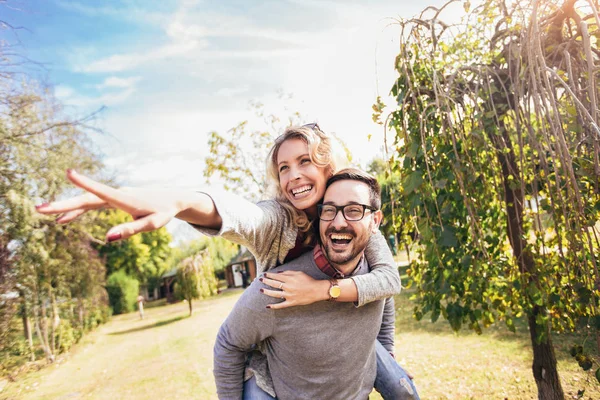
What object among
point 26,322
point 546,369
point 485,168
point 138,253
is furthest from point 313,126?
point 138,253

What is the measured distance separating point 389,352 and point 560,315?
1367 millimetres

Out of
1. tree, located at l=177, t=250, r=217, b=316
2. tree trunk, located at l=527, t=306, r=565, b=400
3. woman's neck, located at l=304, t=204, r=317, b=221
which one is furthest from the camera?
tree, located at l=177, t=250, r=217, b=316

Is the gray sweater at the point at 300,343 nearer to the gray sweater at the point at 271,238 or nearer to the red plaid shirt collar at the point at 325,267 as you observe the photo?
the red plaid shirt collar at the point at 325,267

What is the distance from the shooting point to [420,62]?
301 cm

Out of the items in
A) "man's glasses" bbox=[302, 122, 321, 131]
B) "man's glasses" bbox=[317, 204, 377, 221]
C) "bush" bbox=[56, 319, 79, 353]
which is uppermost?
"man's glasses" bbox=[302, 122, 321, 131]

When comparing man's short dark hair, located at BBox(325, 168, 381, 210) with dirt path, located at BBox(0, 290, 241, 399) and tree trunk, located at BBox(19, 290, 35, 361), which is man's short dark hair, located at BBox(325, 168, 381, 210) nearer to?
dirt path, located at BBox(0, 290, 241, 399)

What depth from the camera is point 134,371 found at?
10.1 m

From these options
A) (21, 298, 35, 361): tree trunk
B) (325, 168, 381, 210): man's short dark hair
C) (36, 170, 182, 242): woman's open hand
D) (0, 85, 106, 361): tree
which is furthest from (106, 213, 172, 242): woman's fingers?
(21, 298, 35, 361): tree trunk

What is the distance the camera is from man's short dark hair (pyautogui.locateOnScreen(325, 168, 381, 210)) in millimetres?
1885

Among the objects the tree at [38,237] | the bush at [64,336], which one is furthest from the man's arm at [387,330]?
the bush at [64,336]

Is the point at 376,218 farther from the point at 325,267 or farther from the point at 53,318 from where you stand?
the point at 53,318

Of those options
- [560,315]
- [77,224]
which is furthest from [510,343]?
[77,224]

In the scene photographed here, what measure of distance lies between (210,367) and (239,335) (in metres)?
8.27

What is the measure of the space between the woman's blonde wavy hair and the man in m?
0.08
